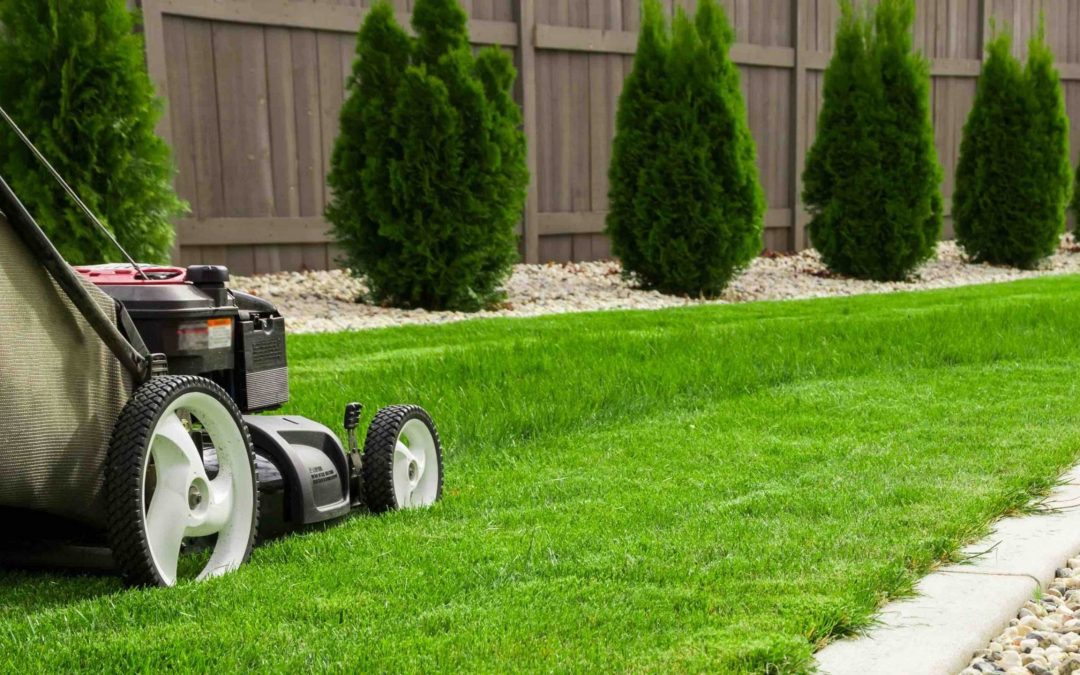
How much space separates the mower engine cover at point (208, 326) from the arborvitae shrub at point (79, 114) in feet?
13.4

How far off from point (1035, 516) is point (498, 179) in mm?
6185

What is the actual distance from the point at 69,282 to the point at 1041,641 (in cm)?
225

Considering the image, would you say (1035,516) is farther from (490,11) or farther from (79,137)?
(490,11)

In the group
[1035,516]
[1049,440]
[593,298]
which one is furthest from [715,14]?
[1035,516]

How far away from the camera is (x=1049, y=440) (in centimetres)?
457

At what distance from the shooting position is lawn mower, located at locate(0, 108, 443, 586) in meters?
2.66

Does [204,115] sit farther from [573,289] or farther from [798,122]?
[798,122]

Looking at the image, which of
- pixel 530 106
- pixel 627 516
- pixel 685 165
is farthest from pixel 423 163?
pixel 627 516

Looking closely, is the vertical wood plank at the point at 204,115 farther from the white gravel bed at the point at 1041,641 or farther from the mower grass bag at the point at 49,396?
the white gravel bed at the point at 1041,641

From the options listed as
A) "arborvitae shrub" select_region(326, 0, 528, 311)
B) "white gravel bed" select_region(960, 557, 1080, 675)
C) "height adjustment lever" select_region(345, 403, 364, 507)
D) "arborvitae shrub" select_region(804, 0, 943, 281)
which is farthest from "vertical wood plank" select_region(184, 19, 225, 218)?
"white gravel bed" select_region(960, 557, 1080, 675)

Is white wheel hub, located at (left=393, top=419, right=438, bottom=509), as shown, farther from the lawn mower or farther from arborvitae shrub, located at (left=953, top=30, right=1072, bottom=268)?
arborvitae shrub, located at (left=953, top=30, right=1072, bottom=268)

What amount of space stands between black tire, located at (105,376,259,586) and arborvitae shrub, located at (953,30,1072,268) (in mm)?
13305

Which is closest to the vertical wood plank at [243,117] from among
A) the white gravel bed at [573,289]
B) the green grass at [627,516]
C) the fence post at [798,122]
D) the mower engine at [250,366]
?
the white gravel bed at [573,289]

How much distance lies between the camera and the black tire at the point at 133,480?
269 centimetres
